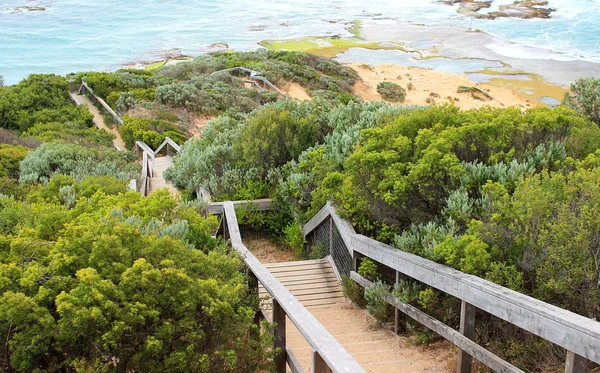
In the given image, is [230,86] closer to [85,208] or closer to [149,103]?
[149,103]

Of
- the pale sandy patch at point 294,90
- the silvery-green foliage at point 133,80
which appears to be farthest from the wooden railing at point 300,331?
the pale sandy patch at point 294,90

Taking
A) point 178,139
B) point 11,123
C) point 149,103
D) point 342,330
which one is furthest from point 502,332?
point 11,123

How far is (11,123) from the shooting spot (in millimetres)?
25422

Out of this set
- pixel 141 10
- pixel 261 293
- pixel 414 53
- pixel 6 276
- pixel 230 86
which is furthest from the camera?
Result: pixel 141 10

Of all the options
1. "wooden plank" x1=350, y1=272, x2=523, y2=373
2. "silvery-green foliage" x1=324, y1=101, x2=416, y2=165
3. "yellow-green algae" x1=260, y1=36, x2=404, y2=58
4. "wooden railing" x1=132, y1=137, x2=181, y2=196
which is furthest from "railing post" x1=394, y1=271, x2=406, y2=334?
"yellow-green algae" x1=260, y1=36, x2=404, y2=58

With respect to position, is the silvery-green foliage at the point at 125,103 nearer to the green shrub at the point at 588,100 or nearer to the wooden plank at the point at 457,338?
the green shrub at the point at 588,100

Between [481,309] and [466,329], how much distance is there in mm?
356

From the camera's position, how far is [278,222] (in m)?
11.4

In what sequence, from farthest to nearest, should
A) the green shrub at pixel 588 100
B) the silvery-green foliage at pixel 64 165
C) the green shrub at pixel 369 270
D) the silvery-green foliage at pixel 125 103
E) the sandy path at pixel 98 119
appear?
the silvery-green foliage at pixel 125 103 → the sandy path at pixel 98 119 → the green shrub at pixel 588 100 → the silvery-green foliage at pixel 64 165 → the green shrub at pixel 369 270

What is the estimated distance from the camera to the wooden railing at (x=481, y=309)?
4289mm

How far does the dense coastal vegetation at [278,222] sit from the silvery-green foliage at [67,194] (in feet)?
0.11

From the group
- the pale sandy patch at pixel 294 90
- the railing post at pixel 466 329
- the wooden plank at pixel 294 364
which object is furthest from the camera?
the pale sandy patch at pixel 294 90

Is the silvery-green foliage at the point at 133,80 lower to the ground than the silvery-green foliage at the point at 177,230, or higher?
lower

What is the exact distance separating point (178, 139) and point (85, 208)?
1432 centimetres
